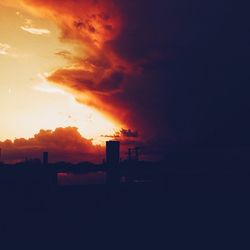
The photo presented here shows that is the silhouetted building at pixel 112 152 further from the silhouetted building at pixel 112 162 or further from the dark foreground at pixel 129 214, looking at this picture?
the dark foreground at pixel 129 214

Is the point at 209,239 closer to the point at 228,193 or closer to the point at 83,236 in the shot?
the point at 228,193

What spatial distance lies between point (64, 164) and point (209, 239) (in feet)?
15.3

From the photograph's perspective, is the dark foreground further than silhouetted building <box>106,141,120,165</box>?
No

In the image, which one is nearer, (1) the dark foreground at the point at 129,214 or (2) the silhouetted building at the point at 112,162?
(1) the dark foreground at the point at 129,214

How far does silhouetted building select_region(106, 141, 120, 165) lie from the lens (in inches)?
382

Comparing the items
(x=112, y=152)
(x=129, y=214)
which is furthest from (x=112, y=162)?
(x=129, y=214)

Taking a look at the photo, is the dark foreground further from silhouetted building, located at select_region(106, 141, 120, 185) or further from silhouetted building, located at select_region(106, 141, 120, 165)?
silhouetted building, located at select_region(106, 141, 120, 165)

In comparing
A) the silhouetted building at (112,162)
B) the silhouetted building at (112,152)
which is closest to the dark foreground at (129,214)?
the silhouetted building at (112,162)

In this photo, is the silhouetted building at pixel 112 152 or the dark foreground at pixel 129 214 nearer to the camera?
the dark foreground at pixel 129 214

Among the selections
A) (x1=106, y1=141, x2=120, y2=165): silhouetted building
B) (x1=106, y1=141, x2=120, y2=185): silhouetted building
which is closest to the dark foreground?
(x1=106, y1=141, x2=120, y2=185): silhouetted building

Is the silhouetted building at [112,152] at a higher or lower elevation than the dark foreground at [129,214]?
higher

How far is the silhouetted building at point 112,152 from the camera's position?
9.71 metres

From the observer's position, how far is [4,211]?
8.65 meters

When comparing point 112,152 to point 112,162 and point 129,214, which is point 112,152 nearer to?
point 112,162
